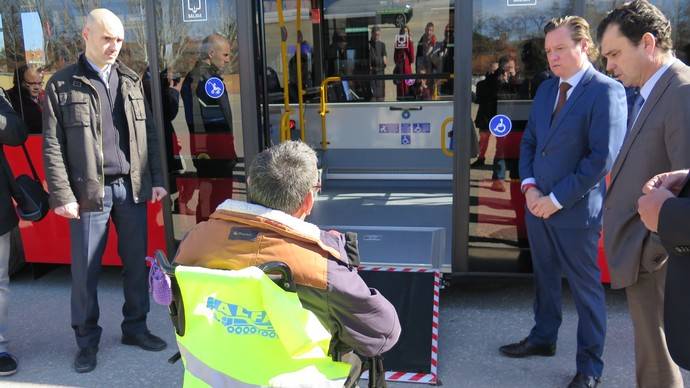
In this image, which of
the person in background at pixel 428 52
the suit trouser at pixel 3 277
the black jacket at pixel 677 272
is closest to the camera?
the black jacket at pixel 677 272

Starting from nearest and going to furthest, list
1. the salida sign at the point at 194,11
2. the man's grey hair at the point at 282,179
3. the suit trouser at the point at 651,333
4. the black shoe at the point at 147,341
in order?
the man's grey hair at the point at 282,179, the suit trouser at the point at 651,333, the black shoe at the point at 147,341, the salida sign at the point at 194,11

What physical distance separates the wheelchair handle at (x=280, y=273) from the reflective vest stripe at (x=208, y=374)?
10.8 inches

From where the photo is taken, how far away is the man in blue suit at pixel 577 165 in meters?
2.62

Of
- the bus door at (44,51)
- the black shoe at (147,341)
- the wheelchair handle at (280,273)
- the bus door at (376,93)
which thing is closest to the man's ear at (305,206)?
the wheelchair handle at (280,273)

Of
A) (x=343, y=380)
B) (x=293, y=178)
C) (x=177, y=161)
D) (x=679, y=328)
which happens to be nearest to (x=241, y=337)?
(x=343, y=380)

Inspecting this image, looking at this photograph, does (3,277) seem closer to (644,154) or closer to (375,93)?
(644,154)

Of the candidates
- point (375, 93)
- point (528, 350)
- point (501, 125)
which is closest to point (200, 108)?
point (501, 125)

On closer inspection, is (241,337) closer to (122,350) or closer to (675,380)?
(675,380)

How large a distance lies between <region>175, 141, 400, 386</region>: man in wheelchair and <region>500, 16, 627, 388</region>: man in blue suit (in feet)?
4.20

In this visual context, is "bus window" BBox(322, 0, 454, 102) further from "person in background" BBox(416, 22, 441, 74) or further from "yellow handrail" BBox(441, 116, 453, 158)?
"yellow handrail" BBox(441, 116, 453, 158)

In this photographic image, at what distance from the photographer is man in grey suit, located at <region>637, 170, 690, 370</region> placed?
1.46 meters

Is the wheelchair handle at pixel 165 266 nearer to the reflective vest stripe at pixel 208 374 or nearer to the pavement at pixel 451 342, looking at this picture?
the reflective vest stripe at pixel 208 374

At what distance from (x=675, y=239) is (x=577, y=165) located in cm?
130

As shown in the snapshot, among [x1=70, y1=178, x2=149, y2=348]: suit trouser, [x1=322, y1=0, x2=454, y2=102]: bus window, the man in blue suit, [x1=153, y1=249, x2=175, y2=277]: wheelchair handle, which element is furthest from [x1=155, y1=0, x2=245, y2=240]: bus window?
[x1=322, y1=0, x2=454, y2=102]: bus window
